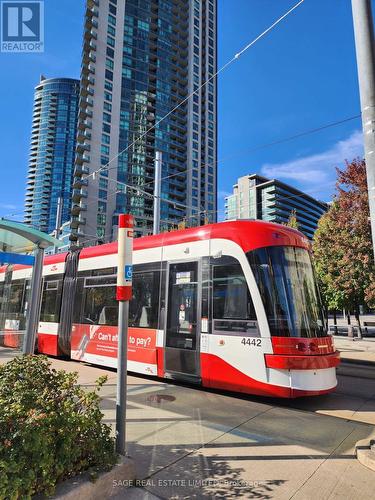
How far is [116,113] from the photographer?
8569 cm

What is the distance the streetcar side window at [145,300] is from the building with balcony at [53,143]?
71.0 meters

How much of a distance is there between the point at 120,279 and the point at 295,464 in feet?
9.39

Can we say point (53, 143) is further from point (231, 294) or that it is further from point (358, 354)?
point (231, 294)

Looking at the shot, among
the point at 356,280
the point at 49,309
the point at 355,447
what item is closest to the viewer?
the point at 355,447

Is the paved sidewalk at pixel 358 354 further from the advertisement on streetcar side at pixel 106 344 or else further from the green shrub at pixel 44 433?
the green shrub at pixel 44 433

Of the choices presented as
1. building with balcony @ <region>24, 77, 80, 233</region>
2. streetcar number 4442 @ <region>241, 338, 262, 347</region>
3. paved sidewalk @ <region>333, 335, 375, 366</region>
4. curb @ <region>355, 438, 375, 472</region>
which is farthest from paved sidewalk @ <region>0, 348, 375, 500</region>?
building with balcony @ <region>24, 77, 80, 233</region>

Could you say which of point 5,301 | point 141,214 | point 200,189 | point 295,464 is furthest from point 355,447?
point 200,189

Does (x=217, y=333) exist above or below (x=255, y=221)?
below

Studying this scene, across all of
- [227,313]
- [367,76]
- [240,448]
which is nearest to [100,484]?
[240,448]

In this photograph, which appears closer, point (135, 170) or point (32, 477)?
point (32, 477)

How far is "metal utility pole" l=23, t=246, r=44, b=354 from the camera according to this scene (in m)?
7.03

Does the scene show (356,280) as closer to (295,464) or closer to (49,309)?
(49,309)

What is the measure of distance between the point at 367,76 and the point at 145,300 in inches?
243

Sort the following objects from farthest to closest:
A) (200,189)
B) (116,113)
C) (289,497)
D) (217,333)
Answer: (200,189)
(116,113)
(217,333)
(289,497)
